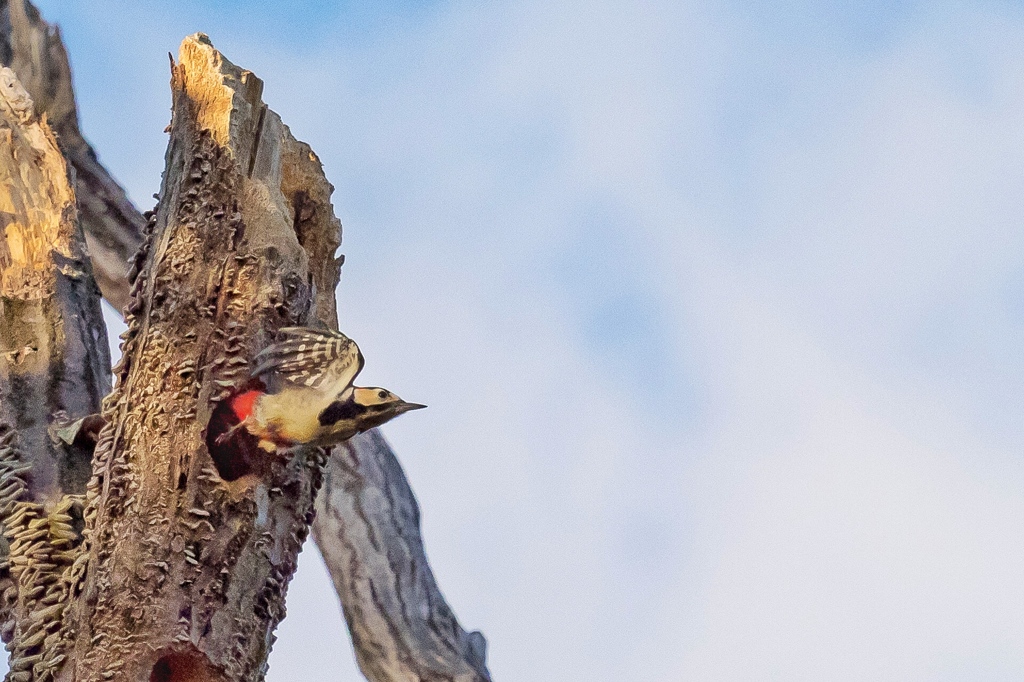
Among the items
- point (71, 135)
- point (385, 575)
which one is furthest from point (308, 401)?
point (385, 575)

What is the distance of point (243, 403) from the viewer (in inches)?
59.7

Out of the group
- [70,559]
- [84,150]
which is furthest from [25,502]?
[84,150]

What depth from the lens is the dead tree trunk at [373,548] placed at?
341 centimetres

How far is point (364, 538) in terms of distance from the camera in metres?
3.92

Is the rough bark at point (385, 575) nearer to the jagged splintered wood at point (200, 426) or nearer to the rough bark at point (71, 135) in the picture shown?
the rough bark at point (71, 135)

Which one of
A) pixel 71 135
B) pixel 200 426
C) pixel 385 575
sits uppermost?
pixel 71 135

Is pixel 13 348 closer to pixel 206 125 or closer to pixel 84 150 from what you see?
pixel 206 125

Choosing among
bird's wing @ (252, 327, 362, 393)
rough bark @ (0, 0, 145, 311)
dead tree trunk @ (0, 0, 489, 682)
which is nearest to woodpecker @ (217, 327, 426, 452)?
bird's wing @ (252, 327, 362, 393)

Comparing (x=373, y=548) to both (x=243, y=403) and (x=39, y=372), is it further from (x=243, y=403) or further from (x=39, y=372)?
(x=243, y=403)

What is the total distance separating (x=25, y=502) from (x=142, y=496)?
33 cm

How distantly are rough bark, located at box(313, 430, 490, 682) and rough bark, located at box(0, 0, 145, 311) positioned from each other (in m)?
0.93

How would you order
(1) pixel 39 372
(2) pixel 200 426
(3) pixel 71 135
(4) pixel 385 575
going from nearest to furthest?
(2) pixel 200 426 < (1) pixel 39 372 < (3) pixel 71 135 < (4) pixel 385 575

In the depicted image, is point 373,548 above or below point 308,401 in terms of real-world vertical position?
above

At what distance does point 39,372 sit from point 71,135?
93cm
